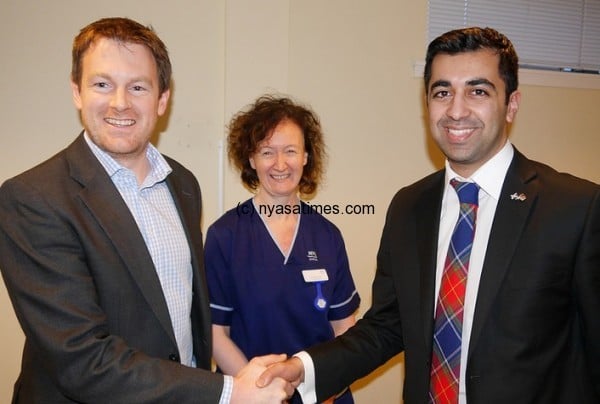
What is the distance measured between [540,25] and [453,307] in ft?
8.48

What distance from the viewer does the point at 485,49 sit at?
153cm

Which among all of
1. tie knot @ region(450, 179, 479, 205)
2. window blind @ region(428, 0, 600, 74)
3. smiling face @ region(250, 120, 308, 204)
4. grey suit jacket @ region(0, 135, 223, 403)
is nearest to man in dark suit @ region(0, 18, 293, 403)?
grey suit jacket @ region(0, 135, 223, 403)

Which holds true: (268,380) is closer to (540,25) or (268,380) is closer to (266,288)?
(266,288)

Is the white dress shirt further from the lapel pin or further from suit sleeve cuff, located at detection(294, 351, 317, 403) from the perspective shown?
suit sleeve cuff, located at detection(294, 351, 317, 403)

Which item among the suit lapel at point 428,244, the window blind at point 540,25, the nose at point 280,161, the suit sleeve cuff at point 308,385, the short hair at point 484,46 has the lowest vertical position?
the suit sleeve cuff at point 308,385

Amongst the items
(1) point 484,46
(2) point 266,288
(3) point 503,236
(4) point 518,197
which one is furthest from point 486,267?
(2) point 266,288

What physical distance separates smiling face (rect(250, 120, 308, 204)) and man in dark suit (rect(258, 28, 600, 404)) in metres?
0.57

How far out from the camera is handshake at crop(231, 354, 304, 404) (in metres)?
1.54

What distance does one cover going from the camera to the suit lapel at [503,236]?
1367 millimetres

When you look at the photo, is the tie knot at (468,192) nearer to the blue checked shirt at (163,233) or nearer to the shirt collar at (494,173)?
the shirt collar at (494,173)

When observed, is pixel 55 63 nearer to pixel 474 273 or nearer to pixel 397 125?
pixel 397 125

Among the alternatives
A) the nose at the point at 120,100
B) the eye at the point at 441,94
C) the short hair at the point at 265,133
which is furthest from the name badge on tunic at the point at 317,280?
the nose at the point at 120,100

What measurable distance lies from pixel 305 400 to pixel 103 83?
1.25 meters

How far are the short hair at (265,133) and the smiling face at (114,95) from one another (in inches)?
31.3
